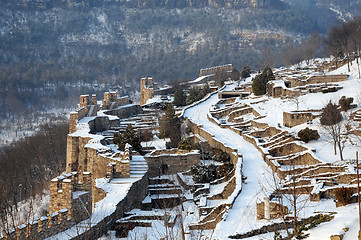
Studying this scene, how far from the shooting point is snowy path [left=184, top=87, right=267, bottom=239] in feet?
62.2

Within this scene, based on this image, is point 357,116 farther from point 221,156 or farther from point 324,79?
point 324,79

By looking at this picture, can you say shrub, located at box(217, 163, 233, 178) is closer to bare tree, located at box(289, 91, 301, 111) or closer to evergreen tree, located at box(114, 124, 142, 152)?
evergreen tree, located at box(114, 124, 142, 152)

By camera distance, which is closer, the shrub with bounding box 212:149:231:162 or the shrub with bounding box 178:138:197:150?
the shrub with bounding box 212:149:231:162

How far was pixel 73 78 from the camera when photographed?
440ft

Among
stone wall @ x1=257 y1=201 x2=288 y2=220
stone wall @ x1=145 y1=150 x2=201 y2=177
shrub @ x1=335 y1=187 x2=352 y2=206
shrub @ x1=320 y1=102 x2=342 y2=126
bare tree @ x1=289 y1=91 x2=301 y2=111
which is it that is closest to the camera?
shrub @ x1=335 y1=187 x2=352 y2=206

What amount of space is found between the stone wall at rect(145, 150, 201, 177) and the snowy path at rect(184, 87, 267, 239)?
3.07m

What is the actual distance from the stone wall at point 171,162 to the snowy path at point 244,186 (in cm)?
307

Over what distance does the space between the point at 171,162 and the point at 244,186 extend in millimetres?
8485

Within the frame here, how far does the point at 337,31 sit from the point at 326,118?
1346 inches

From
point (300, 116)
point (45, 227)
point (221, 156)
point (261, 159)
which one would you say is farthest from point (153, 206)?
point (300, 116)

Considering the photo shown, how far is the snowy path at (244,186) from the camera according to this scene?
18953 millimetres

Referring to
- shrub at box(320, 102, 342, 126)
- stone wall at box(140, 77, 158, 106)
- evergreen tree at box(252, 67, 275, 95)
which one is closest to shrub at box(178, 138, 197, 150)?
shrub at box(320, 102, 342, 126)

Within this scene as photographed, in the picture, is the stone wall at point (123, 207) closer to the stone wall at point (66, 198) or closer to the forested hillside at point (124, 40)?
the stone wall at point (66, 198)

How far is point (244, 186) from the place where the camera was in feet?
80.7
